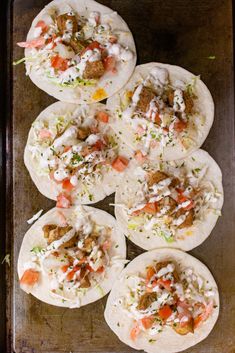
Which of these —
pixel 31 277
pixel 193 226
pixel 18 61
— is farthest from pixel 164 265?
pixel 18 61

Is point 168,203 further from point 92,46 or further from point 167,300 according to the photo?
point 92,46

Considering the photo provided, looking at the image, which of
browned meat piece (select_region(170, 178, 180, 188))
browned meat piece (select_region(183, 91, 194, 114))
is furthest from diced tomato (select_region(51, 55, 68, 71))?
browned meat piece (select_region(170, 178, 180, 188))

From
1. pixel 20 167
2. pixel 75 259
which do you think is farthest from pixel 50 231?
pixel 20 167

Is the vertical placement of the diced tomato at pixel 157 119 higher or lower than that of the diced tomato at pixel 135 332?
higher

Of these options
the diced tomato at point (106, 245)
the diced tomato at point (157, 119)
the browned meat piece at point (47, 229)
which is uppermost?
the diced tomato at point (157, 119)

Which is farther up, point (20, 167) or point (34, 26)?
point (34, 26)

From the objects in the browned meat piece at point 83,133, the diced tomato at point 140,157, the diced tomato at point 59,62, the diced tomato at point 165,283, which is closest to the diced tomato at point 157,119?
the diced tomato at point 140,157

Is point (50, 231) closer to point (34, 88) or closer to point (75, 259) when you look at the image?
point (75, 259)

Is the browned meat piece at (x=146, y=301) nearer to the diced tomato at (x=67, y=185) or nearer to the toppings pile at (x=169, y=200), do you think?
the toppings pile at (x=169, y=200)
